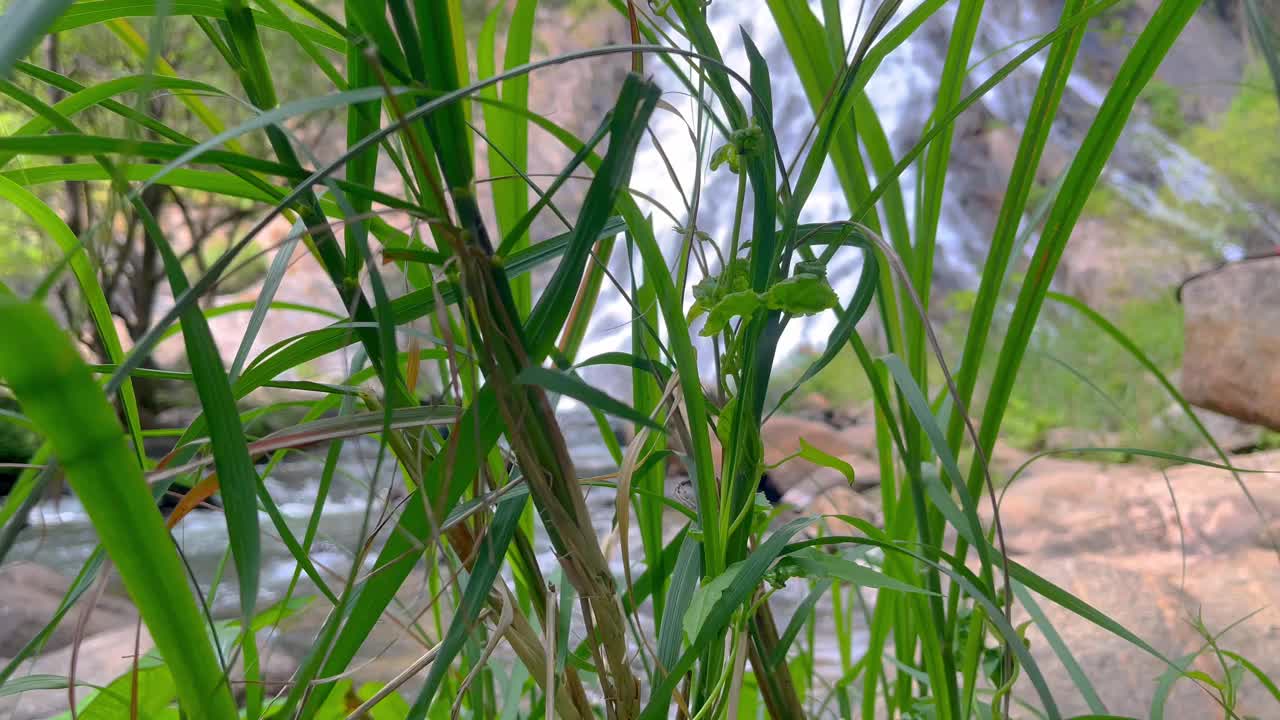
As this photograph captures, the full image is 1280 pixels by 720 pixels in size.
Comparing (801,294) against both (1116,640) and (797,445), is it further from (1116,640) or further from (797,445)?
(797,445)

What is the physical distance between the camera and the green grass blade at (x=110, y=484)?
0.13 m

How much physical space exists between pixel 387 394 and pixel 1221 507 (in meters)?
1.81

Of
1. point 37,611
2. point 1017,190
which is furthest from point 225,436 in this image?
point 37,611

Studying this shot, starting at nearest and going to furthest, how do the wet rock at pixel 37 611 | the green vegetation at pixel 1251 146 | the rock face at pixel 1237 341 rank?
the wet rock at pixel 37 611, the rock face at pixel 1237 341, the green vegetation at pixel 1251 146

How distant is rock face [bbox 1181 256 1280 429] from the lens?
2119 millimetres

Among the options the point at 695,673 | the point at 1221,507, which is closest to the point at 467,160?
the point at 695,673

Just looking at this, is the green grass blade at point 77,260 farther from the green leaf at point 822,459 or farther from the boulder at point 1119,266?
the boulder at point 1119,266

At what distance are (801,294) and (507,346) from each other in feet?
0.25

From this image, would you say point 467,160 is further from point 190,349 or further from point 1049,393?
point 1049,393

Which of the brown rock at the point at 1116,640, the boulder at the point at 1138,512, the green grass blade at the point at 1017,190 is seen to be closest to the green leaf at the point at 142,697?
the green grass blade at the point at 1017,190

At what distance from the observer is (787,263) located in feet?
0.84

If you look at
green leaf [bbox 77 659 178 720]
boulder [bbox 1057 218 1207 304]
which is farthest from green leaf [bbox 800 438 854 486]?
boulder [bbox 1057 218 1207 304]

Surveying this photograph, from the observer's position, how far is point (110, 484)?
16cm

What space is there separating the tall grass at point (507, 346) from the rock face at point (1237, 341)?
2241mm
